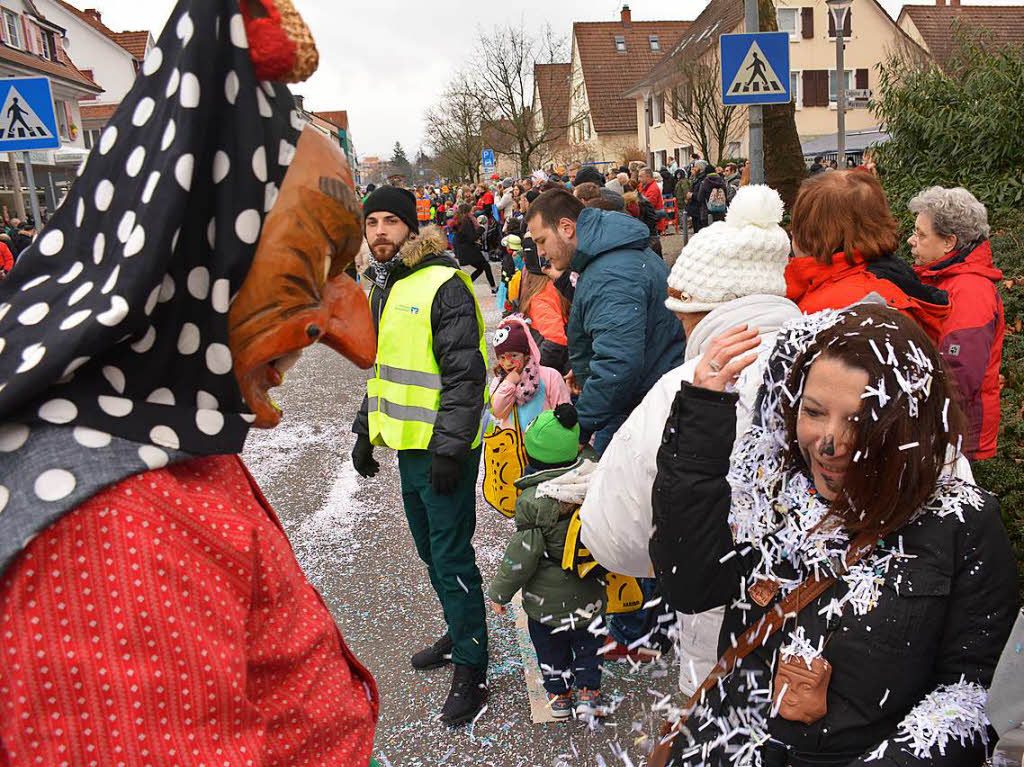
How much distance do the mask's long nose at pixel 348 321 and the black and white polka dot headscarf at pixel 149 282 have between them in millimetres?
193

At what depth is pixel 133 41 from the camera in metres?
55.1

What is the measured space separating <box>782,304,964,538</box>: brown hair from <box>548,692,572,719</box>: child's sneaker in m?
2.17

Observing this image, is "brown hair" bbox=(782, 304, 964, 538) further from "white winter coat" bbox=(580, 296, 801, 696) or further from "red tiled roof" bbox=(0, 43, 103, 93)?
"red tiled roof" bbox=(0, 43, 103, 93)

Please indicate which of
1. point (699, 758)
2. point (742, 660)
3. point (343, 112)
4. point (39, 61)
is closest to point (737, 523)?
point (742, 660)

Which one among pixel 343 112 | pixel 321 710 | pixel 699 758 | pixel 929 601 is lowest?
pixel 699 758

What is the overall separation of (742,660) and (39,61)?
47490 millimetres

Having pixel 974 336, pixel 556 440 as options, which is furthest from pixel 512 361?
pixel 974 336

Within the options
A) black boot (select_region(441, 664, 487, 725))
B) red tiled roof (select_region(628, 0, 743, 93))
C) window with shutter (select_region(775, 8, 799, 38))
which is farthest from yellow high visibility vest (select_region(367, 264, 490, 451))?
window with shutter (select_region(775, 8, 799, 38))

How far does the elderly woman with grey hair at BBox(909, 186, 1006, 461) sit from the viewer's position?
396 cm

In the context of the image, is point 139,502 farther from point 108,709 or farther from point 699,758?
point 699,758

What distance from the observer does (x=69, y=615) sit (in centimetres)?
95

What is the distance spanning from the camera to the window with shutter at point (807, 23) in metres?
37.2

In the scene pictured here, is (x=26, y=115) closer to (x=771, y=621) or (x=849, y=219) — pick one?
(x=849, y=219)

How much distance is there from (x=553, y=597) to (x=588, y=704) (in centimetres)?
53
